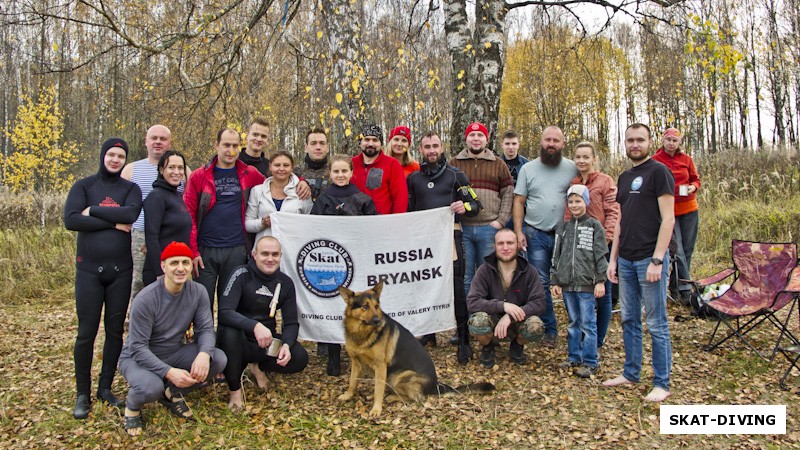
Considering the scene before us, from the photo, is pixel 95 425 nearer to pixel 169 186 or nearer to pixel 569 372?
pixel 169 186

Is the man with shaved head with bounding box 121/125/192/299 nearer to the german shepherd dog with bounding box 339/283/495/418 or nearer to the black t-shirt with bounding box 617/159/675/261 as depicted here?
the german shepherd dog with bounding box 339/283/495/418

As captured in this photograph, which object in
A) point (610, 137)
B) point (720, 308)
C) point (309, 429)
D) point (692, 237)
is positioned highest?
point (610, 137)

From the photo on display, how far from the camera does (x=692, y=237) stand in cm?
688

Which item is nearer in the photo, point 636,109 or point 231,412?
point 231,412

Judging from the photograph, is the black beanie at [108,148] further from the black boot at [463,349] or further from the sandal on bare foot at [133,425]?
the black boot at [463,349]

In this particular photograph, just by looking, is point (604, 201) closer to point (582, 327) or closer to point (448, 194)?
point (582, 327)

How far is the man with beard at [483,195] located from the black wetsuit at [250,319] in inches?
73.3

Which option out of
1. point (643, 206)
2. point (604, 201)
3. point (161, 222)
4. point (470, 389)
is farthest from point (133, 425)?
point (604, 201)

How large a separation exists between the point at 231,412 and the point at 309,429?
666 mm

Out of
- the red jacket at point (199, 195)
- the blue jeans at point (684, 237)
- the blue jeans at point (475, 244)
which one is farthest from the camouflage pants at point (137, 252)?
the blue jeans at point (684, 237)

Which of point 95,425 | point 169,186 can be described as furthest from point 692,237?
point 95,425

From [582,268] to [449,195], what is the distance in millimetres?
1384

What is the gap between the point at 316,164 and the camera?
16.7 feet

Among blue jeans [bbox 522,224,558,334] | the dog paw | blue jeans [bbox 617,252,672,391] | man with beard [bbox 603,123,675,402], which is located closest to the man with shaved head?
the dog paw
